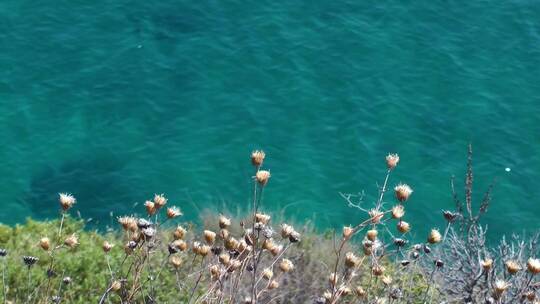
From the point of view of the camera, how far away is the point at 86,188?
1716cm

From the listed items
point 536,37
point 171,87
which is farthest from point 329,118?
point 536,37

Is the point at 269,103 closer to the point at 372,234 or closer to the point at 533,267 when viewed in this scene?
the point at 372,234

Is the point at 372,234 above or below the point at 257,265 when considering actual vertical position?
below

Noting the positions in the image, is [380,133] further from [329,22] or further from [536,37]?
[536,37]

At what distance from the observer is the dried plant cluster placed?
565cm

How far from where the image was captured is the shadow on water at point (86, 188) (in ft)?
55.2

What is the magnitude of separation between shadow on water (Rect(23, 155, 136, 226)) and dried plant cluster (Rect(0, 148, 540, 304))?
62.1 inches

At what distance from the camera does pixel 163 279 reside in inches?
399

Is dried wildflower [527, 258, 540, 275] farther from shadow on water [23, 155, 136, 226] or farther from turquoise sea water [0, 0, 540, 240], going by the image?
shadow on water [23, 155, 136, 226]

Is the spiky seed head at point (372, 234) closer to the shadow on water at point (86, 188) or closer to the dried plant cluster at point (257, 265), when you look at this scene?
the dried plant cluster at point (257, 265)

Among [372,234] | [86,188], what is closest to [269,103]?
[86,188]

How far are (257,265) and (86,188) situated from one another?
1228 centimetres

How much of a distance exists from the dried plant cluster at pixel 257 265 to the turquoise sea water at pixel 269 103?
7.65ft

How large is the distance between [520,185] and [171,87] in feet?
23.3
